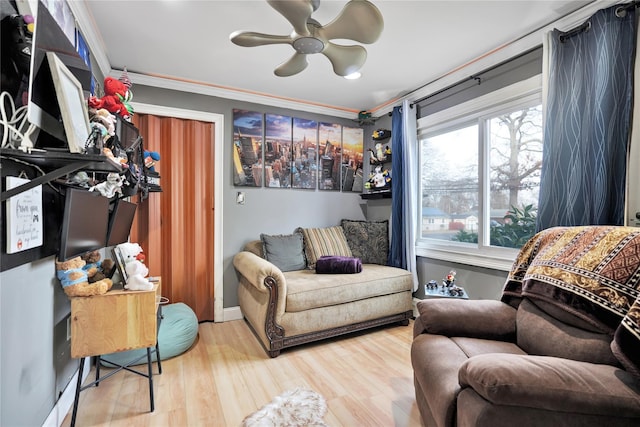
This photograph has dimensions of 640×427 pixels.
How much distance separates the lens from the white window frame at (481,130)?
2322mm

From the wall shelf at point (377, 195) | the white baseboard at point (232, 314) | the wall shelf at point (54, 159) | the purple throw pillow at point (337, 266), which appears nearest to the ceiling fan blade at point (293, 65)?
the wall shelf at point (54, 159)

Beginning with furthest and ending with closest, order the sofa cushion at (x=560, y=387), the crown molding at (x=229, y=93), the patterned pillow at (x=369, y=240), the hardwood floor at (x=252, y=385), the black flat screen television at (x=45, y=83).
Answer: the patterned pillow at (x=369, y=240) → the crown molding at (x=229, y=93) → the hardwood floor at (x=252, y=385) → the black flat screen television at (x=45, y=83) → the sofa cushion at (x=560, y=387)

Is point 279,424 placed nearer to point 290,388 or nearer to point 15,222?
point 290,388

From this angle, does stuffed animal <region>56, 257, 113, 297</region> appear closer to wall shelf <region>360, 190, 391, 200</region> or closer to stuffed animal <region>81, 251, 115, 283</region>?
stuffed animal <region>81, 251, 115, 283</region>

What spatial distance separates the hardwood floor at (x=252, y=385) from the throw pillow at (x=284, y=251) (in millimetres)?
777

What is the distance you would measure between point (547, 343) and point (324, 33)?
196 cm

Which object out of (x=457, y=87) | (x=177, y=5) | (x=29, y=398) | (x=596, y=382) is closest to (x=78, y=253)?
(x=29, y=398)

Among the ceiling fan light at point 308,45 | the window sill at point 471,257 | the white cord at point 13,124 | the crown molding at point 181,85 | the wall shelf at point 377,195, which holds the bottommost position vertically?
the window sill at point 471,257

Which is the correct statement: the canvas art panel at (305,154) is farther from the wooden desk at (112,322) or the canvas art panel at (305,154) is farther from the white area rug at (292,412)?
the white area rug at (292,412)

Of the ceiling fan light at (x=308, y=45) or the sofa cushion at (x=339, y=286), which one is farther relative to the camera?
the sofa cushion at (x=339, y=286)

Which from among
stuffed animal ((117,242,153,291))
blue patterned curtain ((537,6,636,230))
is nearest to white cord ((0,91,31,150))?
stuffed animal ((117,242,153,291))

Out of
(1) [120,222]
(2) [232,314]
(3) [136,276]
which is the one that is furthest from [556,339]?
(2) [232,314]

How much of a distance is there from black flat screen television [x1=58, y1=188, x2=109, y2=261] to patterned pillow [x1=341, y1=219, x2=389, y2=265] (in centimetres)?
242

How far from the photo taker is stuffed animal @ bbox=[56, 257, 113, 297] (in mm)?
1562
